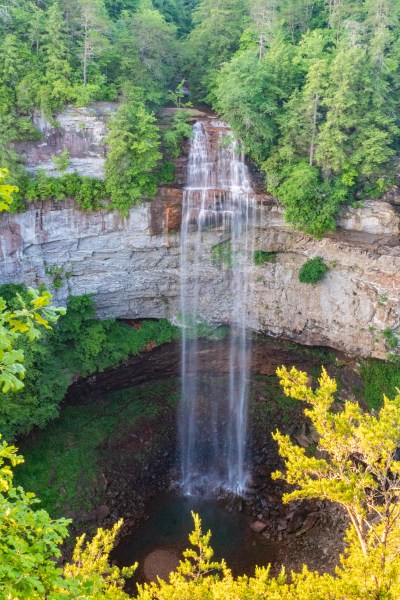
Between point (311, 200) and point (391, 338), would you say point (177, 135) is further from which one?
point (391, 338)

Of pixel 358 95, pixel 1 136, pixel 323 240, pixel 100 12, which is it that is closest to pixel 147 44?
pixel 100 12

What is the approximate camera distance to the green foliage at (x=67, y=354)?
1424 centimetres

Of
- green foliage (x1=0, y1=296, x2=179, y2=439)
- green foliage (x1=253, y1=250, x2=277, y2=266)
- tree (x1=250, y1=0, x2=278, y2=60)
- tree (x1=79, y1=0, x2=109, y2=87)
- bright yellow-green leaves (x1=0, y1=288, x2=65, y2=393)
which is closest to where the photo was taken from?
bright yellow-green leaves (x1=0, y1=288, x2=65, y2=393)

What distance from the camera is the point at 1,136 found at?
14492 mm

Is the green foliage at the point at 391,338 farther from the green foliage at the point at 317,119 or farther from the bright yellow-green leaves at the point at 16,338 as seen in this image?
the bright yellow-green leaves at the point at 16,338

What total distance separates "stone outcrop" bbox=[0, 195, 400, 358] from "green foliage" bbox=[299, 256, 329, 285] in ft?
0.72

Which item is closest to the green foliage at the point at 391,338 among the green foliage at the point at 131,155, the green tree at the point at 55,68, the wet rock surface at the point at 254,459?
the wet rock surface at the point at 254,459

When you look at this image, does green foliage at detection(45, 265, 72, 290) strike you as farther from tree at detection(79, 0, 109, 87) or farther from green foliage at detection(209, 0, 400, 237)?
green foliage at detection(209, 0, 400, 237)

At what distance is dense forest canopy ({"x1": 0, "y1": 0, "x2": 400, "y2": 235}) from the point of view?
15.2 metres

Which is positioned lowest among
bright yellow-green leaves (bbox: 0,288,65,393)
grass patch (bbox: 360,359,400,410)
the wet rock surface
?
the wet rock surface

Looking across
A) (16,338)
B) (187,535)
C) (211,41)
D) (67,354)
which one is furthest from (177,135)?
(16,338)

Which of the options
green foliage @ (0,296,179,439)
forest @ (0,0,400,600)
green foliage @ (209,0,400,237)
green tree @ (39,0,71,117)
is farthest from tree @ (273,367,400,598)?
green tree @ (39,0,71,117)

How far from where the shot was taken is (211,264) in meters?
17.9

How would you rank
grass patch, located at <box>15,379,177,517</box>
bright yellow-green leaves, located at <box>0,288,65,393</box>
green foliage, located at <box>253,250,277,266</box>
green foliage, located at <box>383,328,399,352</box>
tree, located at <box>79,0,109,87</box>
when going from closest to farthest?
bright yellow-green leaves, located at <box>0,288,65,393</box>, grass patch, located at <box>15,379,177,517</box>, tree, located at <box>79,0,109,87</box>, green foliage, located at <box>383,328,399,352</box>, green foliage, located at <box>253,250,277,266</box>
